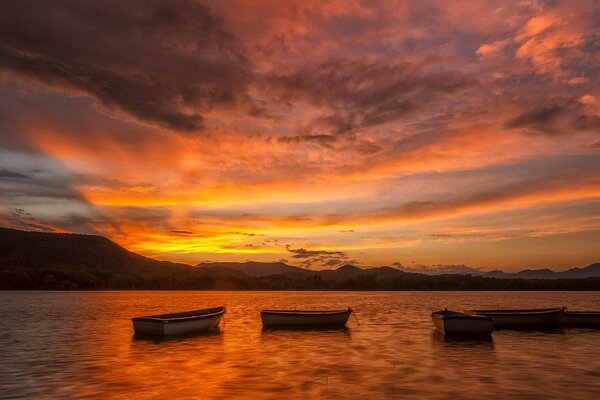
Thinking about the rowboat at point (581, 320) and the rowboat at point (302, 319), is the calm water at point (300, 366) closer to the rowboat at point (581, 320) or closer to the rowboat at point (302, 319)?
the rowboat at point (302, 319)

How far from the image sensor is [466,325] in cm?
4409

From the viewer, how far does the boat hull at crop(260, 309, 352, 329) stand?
52.9 meters

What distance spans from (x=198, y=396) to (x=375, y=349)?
20147 mm

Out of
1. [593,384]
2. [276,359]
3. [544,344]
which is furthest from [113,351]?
[544,344]

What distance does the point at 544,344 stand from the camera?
137 feet

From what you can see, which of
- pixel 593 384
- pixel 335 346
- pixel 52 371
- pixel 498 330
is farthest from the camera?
pixel 498 330

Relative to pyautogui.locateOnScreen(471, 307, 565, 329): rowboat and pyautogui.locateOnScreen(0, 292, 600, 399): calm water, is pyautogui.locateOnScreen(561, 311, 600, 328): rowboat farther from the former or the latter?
pyautogui.locateOnScreen(0, 292, 600, 399): calm water

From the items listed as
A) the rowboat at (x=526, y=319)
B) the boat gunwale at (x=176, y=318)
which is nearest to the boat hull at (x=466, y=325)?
the rowboat at (x=526, y=319)

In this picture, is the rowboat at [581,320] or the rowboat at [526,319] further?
the rowboat at [581,320]

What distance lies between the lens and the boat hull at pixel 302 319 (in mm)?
52906

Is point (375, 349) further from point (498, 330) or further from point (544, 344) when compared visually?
point (498, 330)

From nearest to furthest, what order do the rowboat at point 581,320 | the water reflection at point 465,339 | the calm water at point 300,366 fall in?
1. the calm water at point 300,366
2. the water reflection at point 465,339
3. the rowboat at point 581,320

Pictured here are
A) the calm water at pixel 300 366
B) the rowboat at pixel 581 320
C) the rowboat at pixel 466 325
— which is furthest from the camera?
the rowboat at pixel 581 320

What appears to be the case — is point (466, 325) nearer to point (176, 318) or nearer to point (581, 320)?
point (581, 320)
